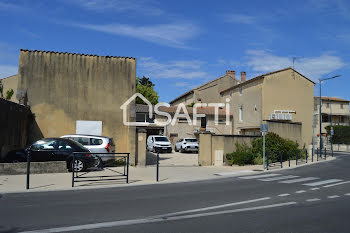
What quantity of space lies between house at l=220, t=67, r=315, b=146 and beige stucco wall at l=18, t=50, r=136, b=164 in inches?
692

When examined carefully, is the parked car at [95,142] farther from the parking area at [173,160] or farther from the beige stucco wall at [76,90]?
the parking area at [173,160]

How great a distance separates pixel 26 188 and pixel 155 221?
5.65 metres

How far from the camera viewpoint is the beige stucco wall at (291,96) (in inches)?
1310

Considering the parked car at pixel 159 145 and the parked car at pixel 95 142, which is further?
the parked car at pixel 159 145

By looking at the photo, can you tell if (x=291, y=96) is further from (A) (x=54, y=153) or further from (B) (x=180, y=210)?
(B) (x=180, y=210)

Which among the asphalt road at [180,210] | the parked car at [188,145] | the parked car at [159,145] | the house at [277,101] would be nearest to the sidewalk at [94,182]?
the asphalt road at [180,210]

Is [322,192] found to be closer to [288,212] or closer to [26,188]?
[288,212]

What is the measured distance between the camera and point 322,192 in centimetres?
1045

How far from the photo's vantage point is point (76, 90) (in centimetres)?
1770

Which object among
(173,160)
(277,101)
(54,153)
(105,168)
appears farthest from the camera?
(277,101)

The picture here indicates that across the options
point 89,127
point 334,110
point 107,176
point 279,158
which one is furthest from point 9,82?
point 334,110

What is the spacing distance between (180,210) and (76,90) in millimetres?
12060

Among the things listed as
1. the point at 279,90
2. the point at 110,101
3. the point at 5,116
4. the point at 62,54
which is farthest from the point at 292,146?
the point at 5,116

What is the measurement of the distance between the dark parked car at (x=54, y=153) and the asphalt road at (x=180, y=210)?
10.9ft
